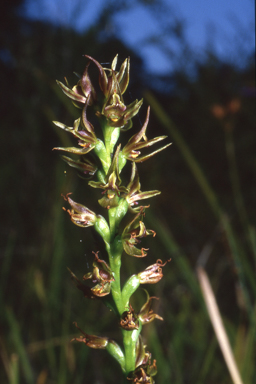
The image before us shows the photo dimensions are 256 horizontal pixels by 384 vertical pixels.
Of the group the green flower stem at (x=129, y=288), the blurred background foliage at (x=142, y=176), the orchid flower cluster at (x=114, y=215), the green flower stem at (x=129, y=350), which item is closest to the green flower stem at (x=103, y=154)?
the orchid flower cluster at (x=114, y=215)

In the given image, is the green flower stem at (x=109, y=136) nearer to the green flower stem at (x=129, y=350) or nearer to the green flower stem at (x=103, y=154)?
the green flower stem at (x=103, y=154)

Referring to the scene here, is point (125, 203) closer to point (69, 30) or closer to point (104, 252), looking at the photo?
point (104, 252)

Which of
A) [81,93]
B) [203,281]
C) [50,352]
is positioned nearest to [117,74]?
[81,93]

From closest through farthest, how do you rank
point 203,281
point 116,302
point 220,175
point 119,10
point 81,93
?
point 116,302, point 81,93, point 203,281, point 119,10, point 220,175

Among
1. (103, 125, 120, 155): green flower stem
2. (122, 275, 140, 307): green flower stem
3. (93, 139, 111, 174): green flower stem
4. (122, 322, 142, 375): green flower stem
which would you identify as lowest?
(122, 322, 142, 375): green flower stem

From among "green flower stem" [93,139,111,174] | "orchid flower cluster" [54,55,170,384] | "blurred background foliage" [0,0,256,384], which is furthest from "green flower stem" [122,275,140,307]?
"blurred background foliage" [0,0,256,384]

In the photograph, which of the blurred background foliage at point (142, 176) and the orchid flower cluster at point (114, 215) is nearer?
the orchid flower cluster at point (114, 215)

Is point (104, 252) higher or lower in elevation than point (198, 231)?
higher

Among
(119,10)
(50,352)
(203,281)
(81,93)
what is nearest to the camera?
(81,93)

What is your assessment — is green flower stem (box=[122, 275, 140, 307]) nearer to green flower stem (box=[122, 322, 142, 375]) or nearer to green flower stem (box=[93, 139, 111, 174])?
green flower stem (box=[122, 322, 142, 375])
